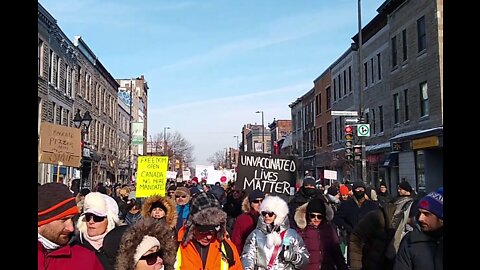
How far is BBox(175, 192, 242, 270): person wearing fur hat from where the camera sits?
5.21 m

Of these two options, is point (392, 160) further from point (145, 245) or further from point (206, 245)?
point (145, 245)

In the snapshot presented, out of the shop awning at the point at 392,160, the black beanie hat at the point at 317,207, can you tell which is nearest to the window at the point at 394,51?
the shop awning at the point at 392,160

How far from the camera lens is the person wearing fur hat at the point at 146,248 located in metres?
3.99

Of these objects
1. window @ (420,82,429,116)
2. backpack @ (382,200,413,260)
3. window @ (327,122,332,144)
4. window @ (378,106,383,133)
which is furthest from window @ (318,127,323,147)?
backpack @ (382,200,413,260)

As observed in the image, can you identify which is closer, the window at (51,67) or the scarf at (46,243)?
the scarf at (46,243)

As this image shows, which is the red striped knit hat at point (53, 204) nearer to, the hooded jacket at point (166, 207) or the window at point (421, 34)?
the hooded jacket at point (166, 207)

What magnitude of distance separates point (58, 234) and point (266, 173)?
6232mm

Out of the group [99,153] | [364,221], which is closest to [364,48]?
[99,153]

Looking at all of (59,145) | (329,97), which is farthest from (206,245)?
(329,97)

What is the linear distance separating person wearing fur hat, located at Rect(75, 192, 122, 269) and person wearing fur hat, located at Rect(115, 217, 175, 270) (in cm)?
82

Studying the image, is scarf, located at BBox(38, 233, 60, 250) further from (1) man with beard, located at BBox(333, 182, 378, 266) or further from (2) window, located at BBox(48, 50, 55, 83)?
(2) window, located at BBox(48, 50, 55, 83)

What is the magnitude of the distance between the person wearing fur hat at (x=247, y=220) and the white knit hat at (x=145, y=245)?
4259 mm
